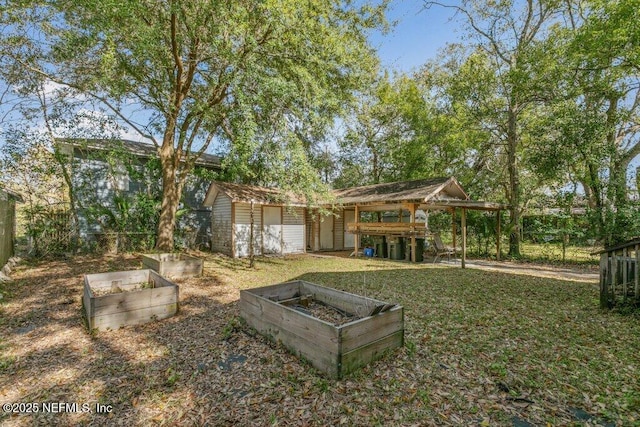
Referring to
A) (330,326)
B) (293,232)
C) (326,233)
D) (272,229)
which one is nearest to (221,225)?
(272,229)

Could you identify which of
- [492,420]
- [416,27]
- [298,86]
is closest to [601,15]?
[416,27]

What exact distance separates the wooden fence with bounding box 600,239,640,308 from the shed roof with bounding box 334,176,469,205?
19.1 ft

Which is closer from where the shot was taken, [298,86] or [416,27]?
[298,86]

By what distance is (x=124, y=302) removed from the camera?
4762 mm

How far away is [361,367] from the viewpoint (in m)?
3.41

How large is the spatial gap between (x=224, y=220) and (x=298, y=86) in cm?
775

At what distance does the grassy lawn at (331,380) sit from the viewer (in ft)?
9.14

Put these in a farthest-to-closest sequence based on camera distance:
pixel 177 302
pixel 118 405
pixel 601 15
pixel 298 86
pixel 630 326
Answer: pixel 601 15 → pixel 298 86 → pixel 177 302 → pixel 630 326 → pixel 118 405

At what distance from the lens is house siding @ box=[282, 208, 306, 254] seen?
14.9 m

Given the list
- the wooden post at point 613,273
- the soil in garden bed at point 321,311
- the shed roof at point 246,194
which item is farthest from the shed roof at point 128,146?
the wooden post at point 613,273

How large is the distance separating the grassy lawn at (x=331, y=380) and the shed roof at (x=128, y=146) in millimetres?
7070

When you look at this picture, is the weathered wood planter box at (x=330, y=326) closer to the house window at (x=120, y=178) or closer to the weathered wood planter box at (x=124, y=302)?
the weathered wood planter box at (x=124, y=302)

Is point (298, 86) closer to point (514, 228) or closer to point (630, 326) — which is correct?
point (630, 326)

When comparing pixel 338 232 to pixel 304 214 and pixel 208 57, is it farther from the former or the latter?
pixel 208 57
